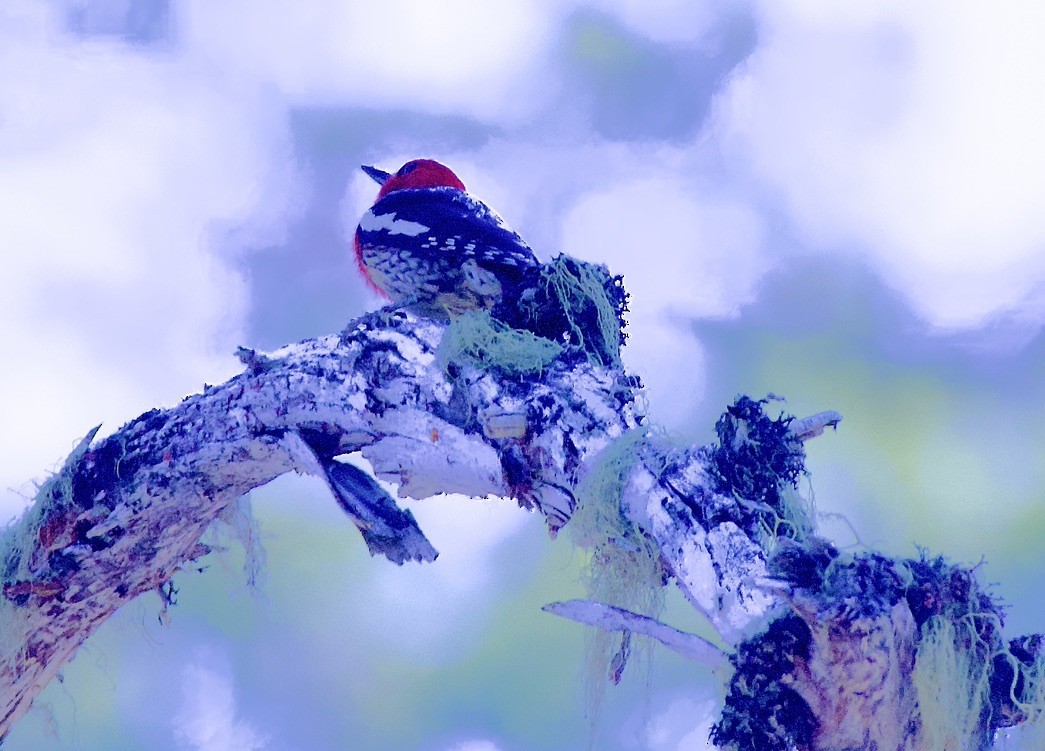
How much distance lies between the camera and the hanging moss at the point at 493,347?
6.47 ft

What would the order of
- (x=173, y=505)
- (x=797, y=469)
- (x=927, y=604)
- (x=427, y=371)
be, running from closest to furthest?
1. (x=927, y=604)
2. (x=797, y=469)
3. (x=427, y=371)
4. (x=173, y=505)

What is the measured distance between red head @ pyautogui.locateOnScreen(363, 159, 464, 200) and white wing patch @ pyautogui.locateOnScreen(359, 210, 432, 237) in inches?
5.7

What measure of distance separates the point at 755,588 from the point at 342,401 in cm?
95

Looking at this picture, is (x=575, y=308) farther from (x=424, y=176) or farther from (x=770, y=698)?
(x=770, y=698)

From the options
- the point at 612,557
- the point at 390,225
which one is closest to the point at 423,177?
the point at 390,225

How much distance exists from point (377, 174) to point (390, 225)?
1.55ft

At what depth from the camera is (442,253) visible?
228 centimetres

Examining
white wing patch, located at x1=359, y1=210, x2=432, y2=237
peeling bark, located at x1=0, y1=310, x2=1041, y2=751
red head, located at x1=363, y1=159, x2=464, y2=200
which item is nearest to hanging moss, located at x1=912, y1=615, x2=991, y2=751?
peeling bark, located at x1=0, y1=310, x2=1041, y2=751

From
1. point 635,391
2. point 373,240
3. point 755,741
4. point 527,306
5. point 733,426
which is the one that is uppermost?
point 373,240

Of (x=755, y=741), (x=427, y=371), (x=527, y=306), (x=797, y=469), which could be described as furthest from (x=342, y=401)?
(x=755, y=741)

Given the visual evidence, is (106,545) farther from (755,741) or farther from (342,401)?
(755,741)

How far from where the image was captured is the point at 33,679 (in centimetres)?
256

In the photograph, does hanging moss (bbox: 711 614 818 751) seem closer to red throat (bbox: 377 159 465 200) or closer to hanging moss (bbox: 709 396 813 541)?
hanging moss (bbox: 709 396 813 541)

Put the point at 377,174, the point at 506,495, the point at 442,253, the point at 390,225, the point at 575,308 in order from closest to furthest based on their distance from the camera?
1. the point at 506,495
2. the point at 575,308
3. the point at 442,253
4. the point at 390,225
5. the point at 377,174
